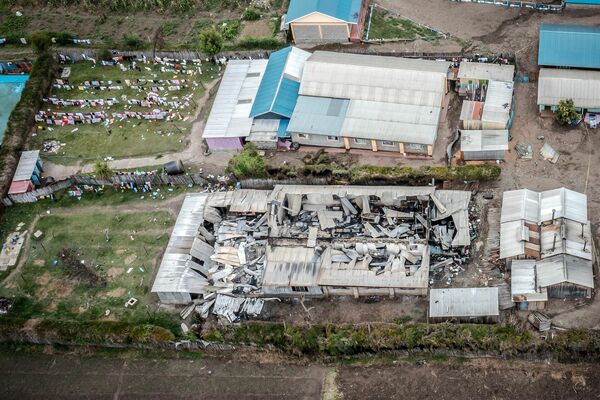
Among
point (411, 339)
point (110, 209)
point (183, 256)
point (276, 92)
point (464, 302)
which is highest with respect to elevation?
point (276, 92)

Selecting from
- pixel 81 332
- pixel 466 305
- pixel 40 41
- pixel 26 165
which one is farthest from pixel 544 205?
pixel 40 41

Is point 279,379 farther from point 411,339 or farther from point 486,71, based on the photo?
point 486,71

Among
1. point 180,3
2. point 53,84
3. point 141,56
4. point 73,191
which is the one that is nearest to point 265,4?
point 180,3

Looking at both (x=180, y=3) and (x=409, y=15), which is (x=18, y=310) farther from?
(x=409, y=15)

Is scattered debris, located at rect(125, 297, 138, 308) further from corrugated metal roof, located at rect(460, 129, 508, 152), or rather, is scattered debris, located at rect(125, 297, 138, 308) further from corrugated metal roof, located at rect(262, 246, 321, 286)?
corrugated metal roof, located at rect(460, 129, 508, 152)

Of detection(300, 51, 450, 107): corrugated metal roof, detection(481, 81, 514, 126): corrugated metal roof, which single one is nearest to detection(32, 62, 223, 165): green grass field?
detection(300, 51, 450, 107): corrugated metal roof

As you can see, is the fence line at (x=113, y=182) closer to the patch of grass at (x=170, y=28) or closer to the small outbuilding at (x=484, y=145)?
the small outbuilding at (x=484, y=145)
